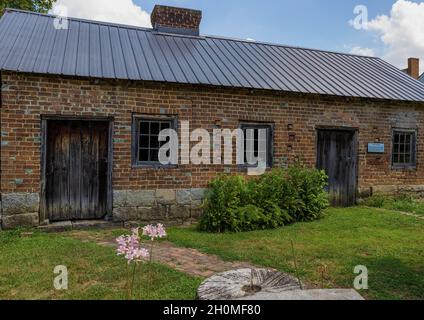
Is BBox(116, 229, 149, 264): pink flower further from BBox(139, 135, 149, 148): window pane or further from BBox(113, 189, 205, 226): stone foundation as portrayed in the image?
BBox(139, 135, 149, 148): window pane

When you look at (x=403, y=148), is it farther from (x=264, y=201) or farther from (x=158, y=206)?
(x=158, y=206)

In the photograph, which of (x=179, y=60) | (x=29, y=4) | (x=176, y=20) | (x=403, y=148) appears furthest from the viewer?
(x=29, y=4)

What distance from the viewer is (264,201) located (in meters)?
8.08

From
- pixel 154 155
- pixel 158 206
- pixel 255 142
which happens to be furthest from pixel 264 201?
pixel 154 155

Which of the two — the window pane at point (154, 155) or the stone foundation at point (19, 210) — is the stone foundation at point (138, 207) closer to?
the stone foundation at point (19, 210)

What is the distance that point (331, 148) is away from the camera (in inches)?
399

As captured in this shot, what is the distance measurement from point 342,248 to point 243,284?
338 cm

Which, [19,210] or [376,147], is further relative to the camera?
[376,147]

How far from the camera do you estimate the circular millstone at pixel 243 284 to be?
3.31m

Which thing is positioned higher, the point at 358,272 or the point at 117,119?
the point at 117,119

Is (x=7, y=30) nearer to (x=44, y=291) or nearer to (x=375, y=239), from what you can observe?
(x=44, y=291)

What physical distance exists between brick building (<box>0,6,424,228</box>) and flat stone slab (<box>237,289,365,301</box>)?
5320mm

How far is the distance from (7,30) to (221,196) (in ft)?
21.1
